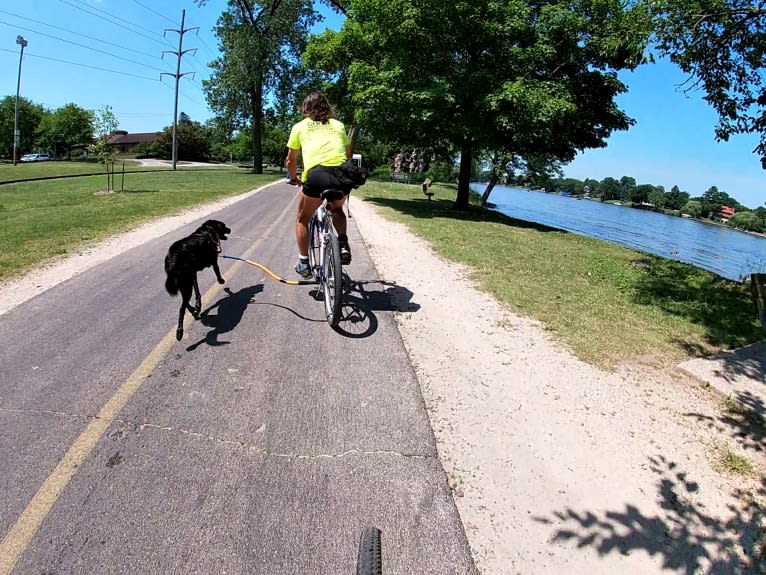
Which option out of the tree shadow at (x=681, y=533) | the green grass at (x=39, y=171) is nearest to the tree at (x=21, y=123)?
the green grass at (x=39, y=171)

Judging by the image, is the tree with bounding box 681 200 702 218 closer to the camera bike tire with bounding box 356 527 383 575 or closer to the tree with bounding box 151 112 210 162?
the camera bike tire with bounding box 356 527 383 575

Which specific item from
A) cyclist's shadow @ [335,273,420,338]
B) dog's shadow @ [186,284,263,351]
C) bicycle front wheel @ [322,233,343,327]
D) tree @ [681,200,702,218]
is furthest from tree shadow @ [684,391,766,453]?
tree @ [681,200,702,218]

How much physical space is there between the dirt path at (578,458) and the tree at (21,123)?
88580 millimetres

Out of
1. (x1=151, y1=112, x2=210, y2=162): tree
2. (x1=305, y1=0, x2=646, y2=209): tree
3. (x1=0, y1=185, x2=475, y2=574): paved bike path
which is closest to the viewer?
(x1=0, y1=185, x2=475, y2=574): paved bike path

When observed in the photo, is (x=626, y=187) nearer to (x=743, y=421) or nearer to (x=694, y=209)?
(x=694, y=209)

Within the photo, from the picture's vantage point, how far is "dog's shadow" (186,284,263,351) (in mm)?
4266

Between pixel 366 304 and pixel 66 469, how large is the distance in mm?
3596

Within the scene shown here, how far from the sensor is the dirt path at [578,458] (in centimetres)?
224

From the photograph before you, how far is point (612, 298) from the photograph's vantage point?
649cm

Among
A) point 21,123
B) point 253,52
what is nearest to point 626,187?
point 253,52

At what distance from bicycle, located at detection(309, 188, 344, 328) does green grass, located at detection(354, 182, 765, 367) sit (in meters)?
2.60

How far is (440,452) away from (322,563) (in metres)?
1.10

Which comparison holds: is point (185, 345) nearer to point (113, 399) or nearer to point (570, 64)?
Result: point (113, 399)

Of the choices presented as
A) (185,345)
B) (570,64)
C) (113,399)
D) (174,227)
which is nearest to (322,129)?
(185,345)
